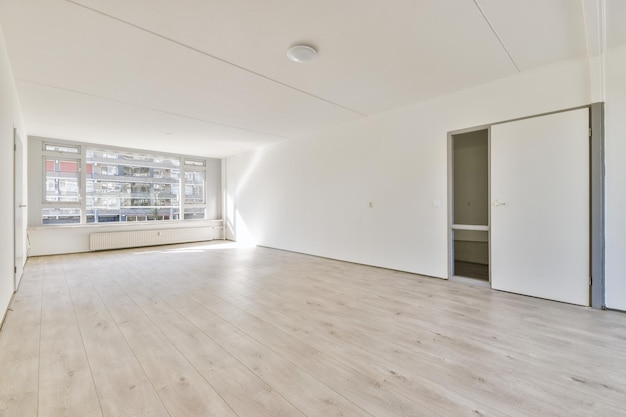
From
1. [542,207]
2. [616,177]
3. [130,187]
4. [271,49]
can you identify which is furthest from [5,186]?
[616,177]

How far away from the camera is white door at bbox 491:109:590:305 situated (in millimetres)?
3035

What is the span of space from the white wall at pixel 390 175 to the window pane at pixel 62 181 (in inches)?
186

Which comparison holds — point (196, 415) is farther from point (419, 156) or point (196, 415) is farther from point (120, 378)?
point (419, 156)

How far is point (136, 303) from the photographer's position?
3.19 metres

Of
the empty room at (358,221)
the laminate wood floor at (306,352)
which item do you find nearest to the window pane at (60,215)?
the empty room at (358,221)

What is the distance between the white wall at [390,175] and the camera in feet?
11.3

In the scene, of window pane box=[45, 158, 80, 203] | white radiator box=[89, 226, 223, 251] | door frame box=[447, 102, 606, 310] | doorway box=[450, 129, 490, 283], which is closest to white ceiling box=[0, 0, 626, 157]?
door frame box=[447, 102, 606, 310]

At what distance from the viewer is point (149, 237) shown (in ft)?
24.9

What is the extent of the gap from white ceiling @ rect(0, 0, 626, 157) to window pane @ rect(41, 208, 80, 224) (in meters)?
2.88

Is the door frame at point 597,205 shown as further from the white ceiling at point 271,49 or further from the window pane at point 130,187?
the window pane at point 130,187

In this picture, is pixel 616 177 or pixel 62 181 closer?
pixel 616 177

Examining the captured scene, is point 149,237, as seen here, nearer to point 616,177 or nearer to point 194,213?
point 194,213

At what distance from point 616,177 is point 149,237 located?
8.93 m

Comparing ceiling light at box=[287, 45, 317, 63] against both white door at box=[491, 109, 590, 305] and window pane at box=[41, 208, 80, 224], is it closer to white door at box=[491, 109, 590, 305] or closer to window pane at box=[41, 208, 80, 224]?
white door at box=[491, 109, 590, 305]
